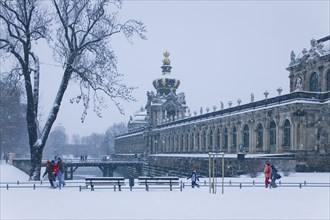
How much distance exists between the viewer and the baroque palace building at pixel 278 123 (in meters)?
38.7

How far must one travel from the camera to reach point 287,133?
40969 mm

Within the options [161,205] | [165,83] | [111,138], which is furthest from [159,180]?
[111,138]

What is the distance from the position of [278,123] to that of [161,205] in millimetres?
27417

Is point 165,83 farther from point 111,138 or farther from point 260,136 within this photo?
point 111,138

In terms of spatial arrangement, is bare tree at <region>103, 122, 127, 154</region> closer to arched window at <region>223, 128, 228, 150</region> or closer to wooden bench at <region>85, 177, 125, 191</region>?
arched window at <region>223, 128, 228, 150</region>

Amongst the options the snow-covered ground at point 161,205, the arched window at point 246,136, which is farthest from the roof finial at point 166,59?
the snow-covered ground at point 161,205

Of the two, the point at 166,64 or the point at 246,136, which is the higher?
the point at 166,64

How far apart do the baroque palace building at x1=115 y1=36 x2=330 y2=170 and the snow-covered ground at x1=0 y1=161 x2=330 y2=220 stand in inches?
694

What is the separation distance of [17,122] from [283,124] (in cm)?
4137

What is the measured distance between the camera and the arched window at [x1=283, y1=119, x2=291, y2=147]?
40.5 meters

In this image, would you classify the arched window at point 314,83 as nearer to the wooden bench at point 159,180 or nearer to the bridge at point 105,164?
the wooden bench at point 159,180

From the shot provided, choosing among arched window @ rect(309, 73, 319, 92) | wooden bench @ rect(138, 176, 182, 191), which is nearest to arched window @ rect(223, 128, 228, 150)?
arched window @ rect(309, 73, 319, 92)

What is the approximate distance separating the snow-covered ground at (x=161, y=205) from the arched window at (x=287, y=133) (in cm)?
1889

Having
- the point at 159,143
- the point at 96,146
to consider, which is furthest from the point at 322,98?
the point at 96,146
